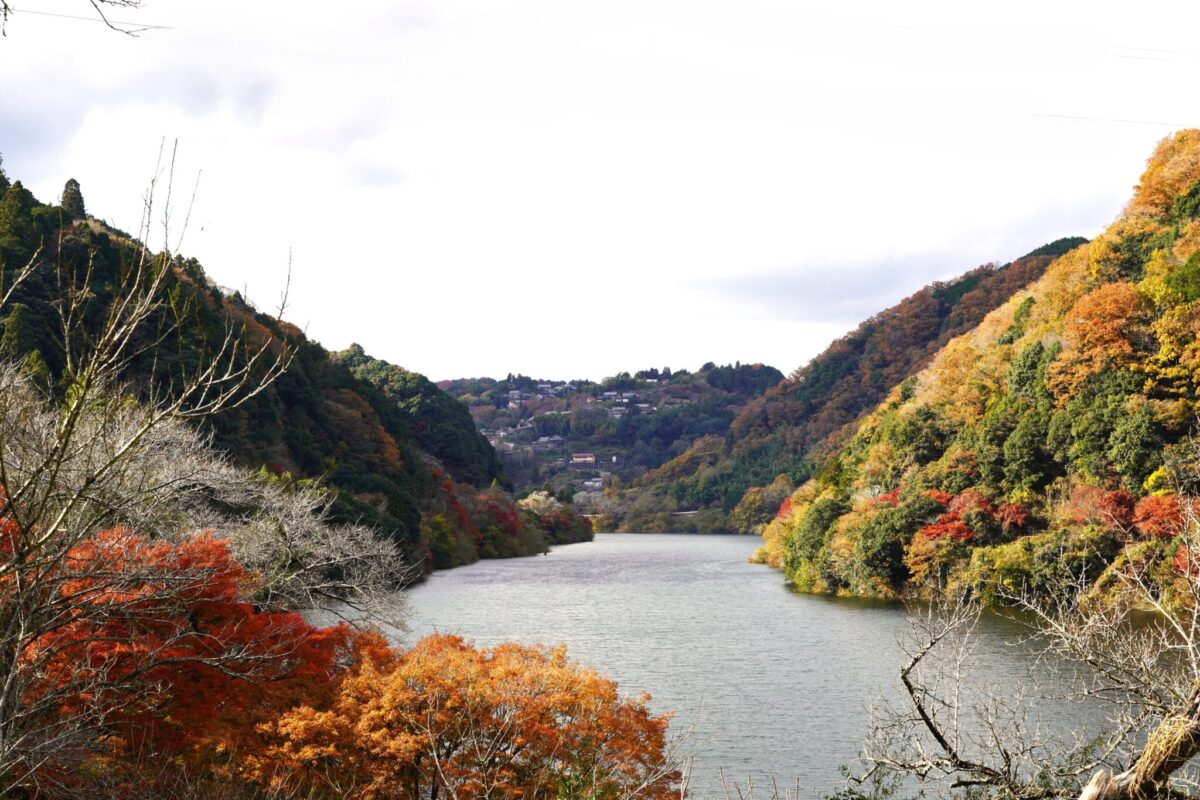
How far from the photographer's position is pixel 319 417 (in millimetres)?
52469

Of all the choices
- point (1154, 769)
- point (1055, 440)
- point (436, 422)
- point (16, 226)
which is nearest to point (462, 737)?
point (1154, 769)

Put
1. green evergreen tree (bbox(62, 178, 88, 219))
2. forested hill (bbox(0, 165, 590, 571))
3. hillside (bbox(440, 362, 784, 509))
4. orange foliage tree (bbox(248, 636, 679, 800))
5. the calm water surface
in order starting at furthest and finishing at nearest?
hillside (bbox(440, 362, 784, 509)) < green evergreen tree (bbox(62, 178, 88, 219)) < forested hill (bbox(0, 165, 590, 571)) < the calm water surface < orange foliage tree (bbox(248, 636, 679, 800))

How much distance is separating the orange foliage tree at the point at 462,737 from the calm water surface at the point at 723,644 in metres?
2.00

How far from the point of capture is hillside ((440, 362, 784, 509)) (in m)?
151

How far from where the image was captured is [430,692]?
1276 cm

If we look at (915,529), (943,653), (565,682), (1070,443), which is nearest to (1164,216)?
(1070,443)

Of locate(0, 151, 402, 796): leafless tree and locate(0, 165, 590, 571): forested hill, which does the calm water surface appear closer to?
locate(0, 151, 402, 796): leafless tree

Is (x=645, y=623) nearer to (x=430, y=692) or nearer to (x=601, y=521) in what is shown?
(x=430, y=692)

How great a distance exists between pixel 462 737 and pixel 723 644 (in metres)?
16.5

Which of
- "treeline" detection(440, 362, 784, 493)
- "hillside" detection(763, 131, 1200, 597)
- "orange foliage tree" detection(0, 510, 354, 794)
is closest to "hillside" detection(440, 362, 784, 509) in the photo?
"treeline" detection(440, 362, 784, 493)

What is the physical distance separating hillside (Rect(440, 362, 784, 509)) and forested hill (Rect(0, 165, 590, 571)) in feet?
177

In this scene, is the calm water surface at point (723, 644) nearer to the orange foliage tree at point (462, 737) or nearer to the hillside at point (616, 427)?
the orange foliage tree at point (462, 737)

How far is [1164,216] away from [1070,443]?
1165 centimetres

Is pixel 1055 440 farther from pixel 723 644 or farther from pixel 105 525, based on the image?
pixel 105 525
